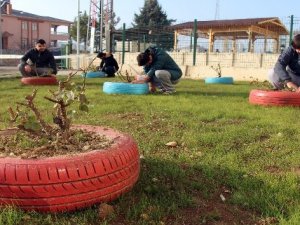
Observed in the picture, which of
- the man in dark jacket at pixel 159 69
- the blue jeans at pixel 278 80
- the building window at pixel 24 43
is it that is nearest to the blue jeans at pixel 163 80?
the man in dark jacket at pixel 159 69

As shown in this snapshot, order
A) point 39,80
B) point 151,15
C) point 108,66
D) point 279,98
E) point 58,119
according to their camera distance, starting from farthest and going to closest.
Answer: point 151,15, point 108,66, point 39,80, point 279,98, point 58,119

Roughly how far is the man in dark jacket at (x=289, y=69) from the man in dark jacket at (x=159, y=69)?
7.60 feet

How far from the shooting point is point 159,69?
915cm

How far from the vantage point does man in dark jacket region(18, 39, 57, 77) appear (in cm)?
1123

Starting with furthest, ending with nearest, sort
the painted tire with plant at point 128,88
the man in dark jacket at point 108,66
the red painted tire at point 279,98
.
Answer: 1. the man in dark jacket at point 108,66
2. the painted tire with plant at point 128,88
3. the red painted tire at point 279,98

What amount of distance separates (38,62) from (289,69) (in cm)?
665

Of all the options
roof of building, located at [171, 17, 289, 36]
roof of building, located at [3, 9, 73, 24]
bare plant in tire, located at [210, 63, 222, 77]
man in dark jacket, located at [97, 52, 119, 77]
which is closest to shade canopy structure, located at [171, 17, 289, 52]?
roof of building, located at [171, 17, 289, 36]

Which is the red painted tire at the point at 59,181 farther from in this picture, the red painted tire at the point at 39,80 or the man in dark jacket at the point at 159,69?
the red painted tire at the point at 39,80

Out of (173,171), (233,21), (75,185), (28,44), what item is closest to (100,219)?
(75,185)

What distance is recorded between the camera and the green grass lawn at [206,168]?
2.73 meters

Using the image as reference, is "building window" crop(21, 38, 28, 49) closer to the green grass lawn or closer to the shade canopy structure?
the shade canopy structure

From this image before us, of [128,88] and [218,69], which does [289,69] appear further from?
[218,69]

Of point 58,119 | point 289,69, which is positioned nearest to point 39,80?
point 289,69

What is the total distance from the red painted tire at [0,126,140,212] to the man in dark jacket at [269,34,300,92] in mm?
5351
